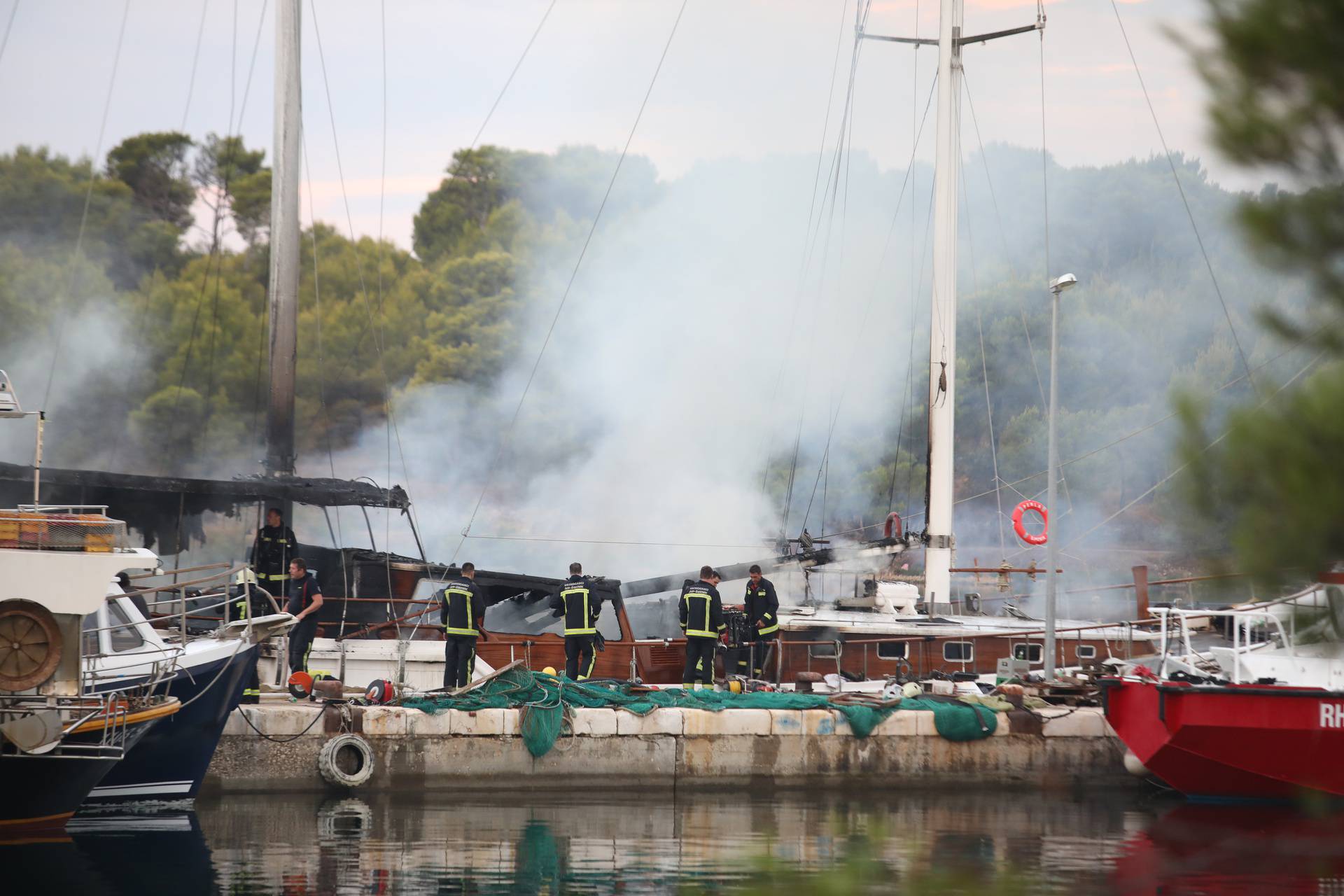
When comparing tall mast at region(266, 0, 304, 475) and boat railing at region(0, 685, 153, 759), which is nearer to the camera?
boat railing at region(0, 685, 153, 759)

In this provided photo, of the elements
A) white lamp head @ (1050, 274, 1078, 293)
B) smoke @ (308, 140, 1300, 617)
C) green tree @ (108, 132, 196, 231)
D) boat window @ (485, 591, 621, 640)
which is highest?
green tree @ (108, 132, 196, 231)

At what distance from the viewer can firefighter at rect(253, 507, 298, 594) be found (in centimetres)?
1859

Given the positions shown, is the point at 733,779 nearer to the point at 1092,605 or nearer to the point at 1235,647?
the point at 1235,647

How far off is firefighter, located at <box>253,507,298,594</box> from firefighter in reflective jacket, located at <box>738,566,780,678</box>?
6.35 metres

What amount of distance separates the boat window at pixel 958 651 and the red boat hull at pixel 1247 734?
4.67m

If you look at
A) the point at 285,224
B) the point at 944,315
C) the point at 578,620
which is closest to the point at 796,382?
the point at 944,315

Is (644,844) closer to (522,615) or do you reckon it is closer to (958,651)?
(522,615)

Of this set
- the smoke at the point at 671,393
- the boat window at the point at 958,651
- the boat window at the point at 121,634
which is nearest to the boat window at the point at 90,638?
the boat window at the point at 121,634

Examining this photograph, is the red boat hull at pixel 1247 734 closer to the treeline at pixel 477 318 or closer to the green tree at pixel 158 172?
the treeline at pixel 477 318

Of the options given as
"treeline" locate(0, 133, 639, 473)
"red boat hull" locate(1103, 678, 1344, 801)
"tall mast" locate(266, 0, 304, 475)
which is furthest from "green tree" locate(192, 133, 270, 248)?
"red boat hull" locate(1103, 678, 1344, 801)

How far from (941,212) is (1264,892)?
1462cm

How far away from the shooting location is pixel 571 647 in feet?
60.3

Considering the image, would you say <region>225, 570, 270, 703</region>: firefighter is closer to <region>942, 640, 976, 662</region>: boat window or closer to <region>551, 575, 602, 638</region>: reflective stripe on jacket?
<region>551, 575, 602, 638</region>: reflective stripe on jacket

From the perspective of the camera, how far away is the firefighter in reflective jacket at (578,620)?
18.1 metres
